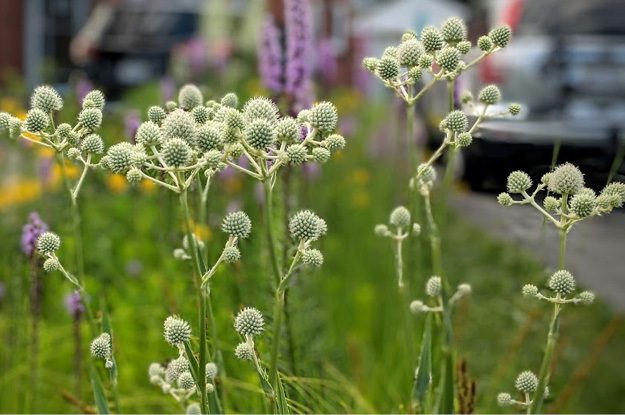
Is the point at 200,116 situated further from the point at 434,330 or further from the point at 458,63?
the point at 434,330

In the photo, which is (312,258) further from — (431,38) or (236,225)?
(431,38)

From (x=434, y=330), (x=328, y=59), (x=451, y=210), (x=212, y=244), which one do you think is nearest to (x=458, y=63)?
(x=434, y=330)

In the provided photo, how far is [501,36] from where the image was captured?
43.5 inches

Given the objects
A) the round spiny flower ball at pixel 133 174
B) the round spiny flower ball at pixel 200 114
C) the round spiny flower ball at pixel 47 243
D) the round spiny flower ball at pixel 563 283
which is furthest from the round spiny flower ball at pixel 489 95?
the round spiny flower ball at pixel 47 243

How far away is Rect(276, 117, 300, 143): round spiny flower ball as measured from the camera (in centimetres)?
89

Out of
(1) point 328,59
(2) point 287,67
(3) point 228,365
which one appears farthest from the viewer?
(1) point 328,59

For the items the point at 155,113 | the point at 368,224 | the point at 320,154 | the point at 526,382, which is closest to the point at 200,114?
the point at 155,113

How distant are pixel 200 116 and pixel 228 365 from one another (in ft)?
3.47

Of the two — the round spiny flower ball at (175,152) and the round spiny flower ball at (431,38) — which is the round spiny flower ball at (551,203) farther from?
the round spiny flower ball at (175,152)

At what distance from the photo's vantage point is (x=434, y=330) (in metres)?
1.38

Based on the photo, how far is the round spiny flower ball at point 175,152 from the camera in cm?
83

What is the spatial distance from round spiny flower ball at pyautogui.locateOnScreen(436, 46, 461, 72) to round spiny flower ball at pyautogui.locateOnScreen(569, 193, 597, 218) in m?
0.25

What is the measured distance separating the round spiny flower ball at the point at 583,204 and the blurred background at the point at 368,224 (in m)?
0.17

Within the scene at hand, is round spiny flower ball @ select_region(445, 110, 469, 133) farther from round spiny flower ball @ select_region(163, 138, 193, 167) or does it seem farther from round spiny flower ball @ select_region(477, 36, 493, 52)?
round spiny flower ball @ select_region(163, 138, 193, 167)
